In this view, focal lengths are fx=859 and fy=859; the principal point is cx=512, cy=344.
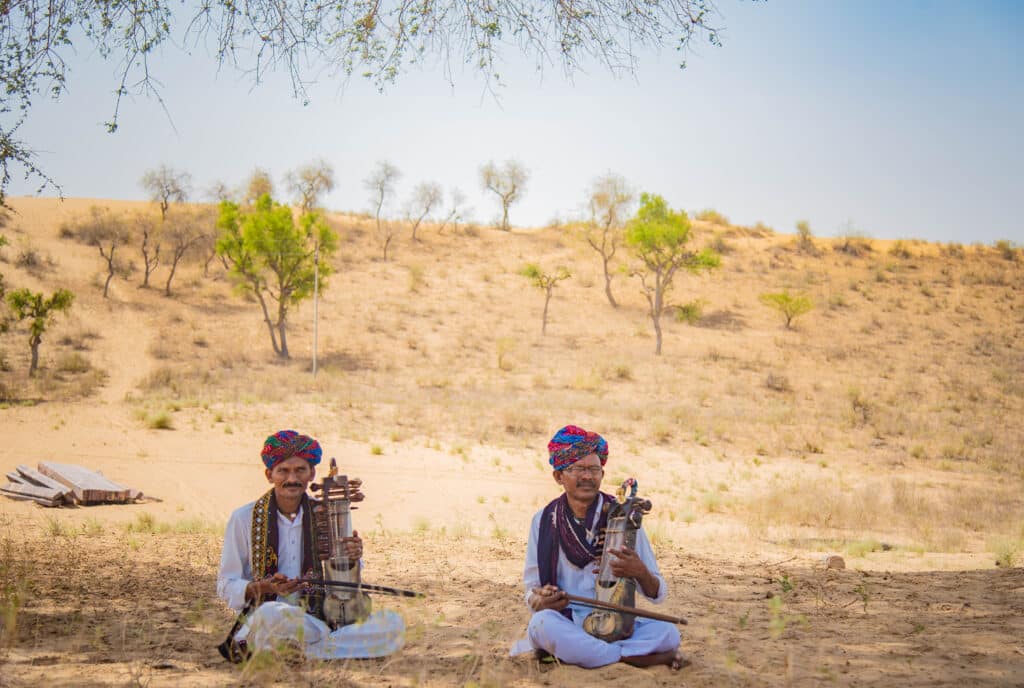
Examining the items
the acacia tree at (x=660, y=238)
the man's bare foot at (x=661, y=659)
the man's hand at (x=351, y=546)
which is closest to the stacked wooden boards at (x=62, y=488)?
the man's hand at (x=351, y=546)

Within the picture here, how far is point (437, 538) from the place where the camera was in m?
10.0

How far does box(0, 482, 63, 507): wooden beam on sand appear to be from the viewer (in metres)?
12.3

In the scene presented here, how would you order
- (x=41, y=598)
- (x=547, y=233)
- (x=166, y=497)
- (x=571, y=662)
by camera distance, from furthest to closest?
(x=547, y=233) < (x=166, y=497) < (x=41, y=598) < (x=571, y=662)

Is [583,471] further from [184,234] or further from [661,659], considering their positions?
[184,234]

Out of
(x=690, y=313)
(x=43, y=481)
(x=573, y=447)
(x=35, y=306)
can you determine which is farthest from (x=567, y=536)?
(x=690, y=313)

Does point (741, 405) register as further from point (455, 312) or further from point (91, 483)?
point (91, 483)

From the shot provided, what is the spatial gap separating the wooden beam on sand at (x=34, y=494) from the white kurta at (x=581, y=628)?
1015 centimetres

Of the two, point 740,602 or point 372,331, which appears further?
point 372,331

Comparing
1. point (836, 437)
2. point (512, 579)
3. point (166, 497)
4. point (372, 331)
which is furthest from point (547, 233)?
point (512, 579)

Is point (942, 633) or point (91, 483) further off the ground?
point (942, 633)

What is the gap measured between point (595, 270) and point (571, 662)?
4466cm

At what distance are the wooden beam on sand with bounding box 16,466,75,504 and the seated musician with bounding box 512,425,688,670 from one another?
33.7ft

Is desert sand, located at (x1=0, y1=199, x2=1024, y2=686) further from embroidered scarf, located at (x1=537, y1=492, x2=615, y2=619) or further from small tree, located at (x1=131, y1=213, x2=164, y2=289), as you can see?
small tree, located at (x1=131, y1=213, x2=164, y2=289)

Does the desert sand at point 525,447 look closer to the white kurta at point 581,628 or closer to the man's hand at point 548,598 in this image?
the white kurta at point 581,628
